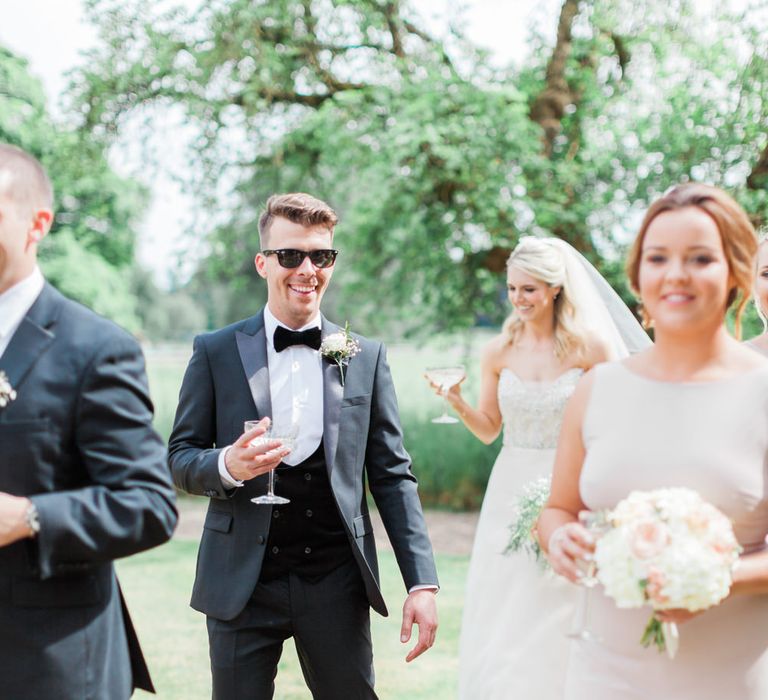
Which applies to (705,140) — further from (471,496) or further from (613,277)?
(471,496)

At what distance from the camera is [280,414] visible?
160 inches

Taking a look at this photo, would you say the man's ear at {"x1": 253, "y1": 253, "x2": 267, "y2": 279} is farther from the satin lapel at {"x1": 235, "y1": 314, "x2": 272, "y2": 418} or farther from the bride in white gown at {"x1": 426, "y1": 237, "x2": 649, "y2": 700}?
the bride in white gown at {"x1": 426, "y1": 237, "x2": 649, "y2": 700}

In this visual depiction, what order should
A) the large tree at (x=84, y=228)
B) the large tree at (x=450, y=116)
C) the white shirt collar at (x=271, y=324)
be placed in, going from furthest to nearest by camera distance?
the large tree at (x=84, y=228) < the large tree at (x=450, y=116) < the white shirt collar at (x=271, y=324)

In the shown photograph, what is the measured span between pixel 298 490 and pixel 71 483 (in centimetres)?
141

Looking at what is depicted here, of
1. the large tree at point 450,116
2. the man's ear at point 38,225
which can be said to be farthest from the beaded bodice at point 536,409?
the large tree at point 450,116

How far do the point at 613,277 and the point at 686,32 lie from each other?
3.16 metres

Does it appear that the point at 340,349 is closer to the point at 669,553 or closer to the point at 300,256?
the point at 300,256

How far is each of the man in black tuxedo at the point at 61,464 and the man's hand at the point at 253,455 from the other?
0.87m

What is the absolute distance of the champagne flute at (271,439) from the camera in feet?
12.4

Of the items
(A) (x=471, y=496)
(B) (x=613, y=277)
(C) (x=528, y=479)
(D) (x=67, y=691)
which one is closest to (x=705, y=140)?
(B) (x=613, y=277)

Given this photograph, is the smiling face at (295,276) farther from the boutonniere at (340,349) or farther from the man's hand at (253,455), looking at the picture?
the man's hand at (253,455)

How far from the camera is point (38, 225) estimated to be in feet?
8.69

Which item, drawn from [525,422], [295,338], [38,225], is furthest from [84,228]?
[38,225]

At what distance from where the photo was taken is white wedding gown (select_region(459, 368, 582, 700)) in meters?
5.63
